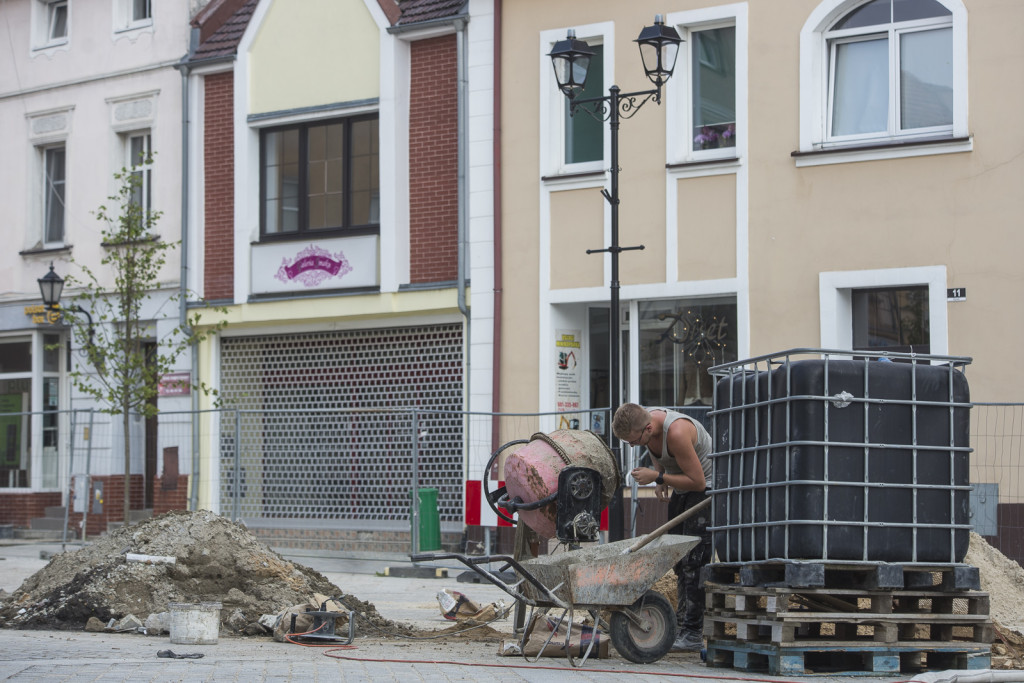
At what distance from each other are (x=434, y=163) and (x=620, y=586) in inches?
461

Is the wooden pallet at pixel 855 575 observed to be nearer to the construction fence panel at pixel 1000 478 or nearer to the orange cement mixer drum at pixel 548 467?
the orange cement mixer drum at pixel 548 467

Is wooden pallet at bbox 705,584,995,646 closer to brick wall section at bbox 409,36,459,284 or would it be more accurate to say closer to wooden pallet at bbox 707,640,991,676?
wooden pallet at bbox 707,640,991,676

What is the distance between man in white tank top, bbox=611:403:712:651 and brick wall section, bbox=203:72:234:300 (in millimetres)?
12857

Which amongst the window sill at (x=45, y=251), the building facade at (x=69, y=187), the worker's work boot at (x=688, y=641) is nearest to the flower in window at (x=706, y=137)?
the building facade at (x=69, y=187)

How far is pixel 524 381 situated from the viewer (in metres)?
19.0

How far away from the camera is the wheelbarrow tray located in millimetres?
8977

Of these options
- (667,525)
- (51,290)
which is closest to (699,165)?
(667,525)

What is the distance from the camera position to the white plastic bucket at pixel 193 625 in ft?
34.2

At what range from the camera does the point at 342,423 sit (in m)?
19.2

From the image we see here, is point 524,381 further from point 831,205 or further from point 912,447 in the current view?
point 912,447

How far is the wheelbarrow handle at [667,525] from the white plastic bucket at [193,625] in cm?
323

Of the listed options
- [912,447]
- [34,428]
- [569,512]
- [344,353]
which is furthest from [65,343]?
[912,447]

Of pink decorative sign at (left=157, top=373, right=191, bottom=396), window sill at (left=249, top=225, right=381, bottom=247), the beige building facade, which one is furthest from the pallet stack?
pink decorative sign at (left=157, top=373, right=191, bottom=396)

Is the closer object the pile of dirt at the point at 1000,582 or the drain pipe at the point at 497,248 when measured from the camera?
the pile of dirt at the point at 1000,582
